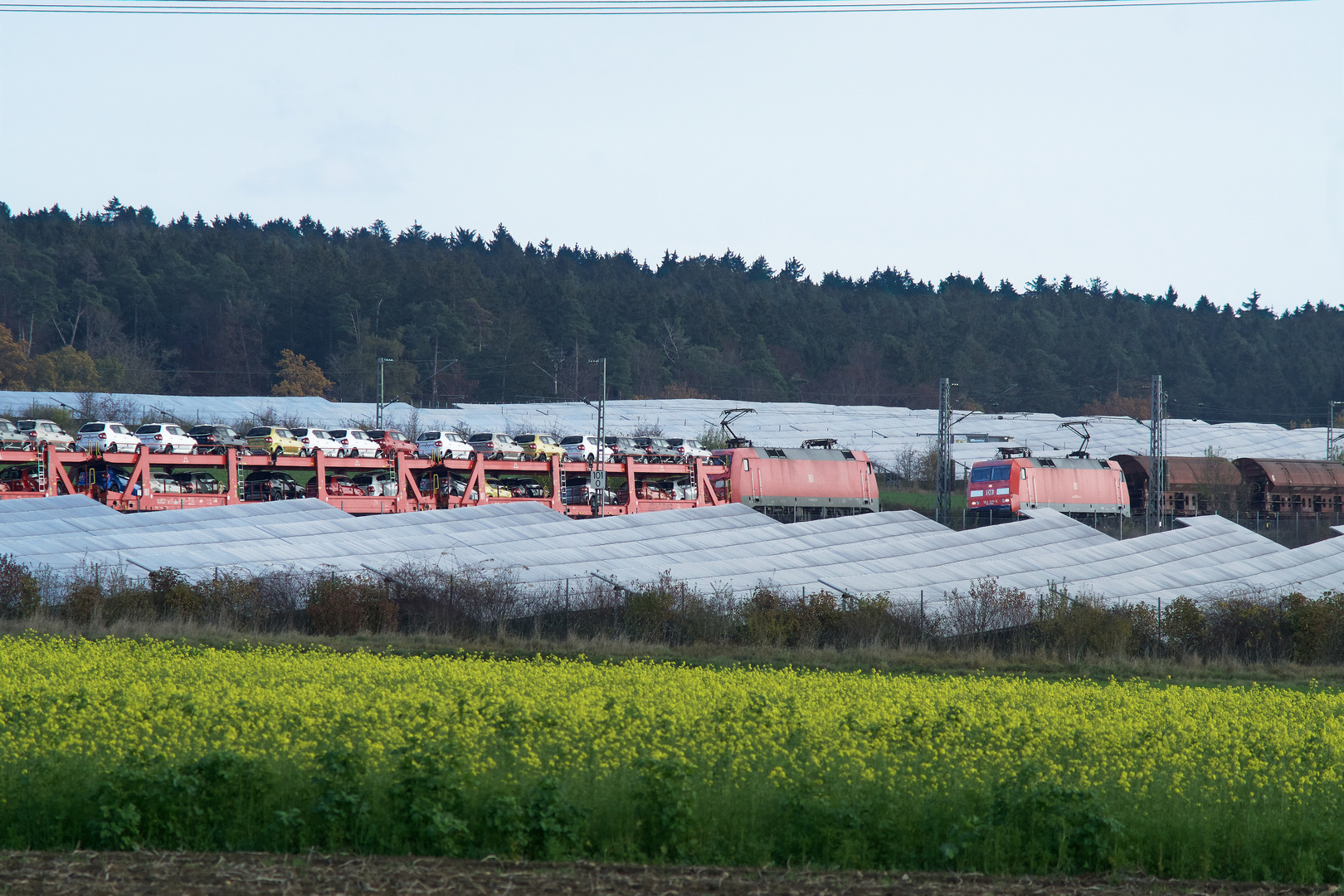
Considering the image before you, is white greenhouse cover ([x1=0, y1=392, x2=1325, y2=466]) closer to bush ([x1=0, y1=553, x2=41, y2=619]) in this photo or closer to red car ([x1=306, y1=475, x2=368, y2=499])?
red car ([x1=306, y1=475, x2=368, y2=499])

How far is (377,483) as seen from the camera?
51531 mm

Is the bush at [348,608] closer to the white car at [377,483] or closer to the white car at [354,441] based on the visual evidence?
the white car at [377,483]

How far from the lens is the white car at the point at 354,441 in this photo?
6103cm

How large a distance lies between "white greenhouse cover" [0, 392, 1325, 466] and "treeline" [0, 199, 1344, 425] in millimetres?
8785

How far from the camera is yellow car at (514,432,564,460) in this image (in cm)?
5991

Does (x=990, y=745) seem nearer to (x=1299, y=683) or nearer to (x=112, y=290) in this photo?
(x=1299, y=683)

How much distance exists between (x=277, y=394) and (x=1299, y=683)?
9488cm

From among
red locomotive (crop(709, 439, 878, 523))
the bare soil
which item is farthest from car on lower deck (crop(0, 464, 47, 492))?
the bare soil

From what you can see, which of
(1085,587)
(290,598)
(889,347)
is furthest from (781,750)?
(889,347)

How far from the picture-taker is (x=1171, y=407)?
146250 mm

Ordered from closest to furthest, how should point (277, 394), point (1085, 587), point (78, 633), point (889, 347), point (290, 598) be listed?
point (78, 633) < point (290, 598) < point (1085, 587) < point (277, 394) < point (889, 347)

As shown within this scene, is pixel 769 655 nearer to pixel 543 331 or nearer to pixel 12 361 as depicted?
pixel 12 361

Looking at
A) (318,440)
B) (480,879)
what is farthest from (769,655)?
(318,440)

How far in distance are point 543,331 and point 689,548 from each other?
90.6 m
